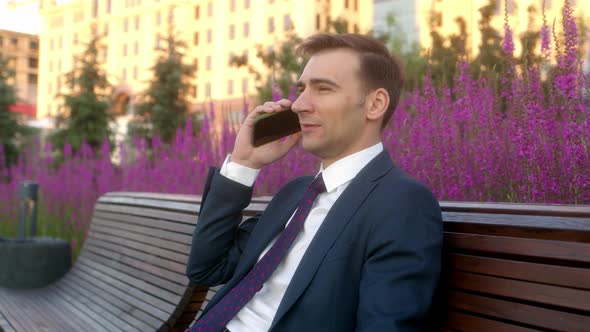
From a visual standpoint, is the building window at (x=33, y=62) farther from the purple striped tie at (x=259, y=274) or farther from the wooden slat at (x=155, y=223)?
the purple striped tie at (x=259, y=274)

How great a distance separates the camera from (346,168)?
2.14 meters

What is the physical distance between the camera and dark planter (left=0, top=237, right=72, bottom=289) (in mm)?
5258

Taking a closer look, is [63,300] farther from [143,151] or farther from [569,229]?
[569,229]

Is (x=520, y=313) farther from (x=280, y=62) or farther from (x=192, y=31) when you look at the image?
(x=192, y=31)

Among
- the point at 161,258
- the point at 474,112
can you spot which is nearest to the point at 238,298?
the point at 161,258

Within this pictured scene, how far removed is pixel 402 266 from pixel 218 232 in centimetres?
97

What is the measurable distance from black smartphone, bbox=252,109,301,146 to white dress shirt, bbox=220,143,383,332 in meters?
0.40

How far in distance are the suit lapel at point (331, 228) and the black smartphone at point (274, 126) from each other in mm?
560

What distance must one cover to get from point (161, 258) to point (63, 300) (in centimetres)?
119

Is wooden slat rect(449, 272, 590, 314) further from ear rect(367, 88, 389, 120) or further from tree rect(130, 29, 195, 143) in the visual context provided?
tree rect(130, 29, 195, 143)

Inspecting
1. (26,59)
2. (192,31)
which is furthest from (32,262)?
(26,59)

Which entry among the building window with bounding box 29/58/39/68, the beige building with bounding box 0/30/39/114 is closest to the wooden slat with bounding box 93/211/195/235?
the beige building with bounding box 0/30/39/114

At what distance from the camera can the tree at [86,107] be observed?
25.3m

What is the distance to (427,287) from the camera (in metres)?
1.70
